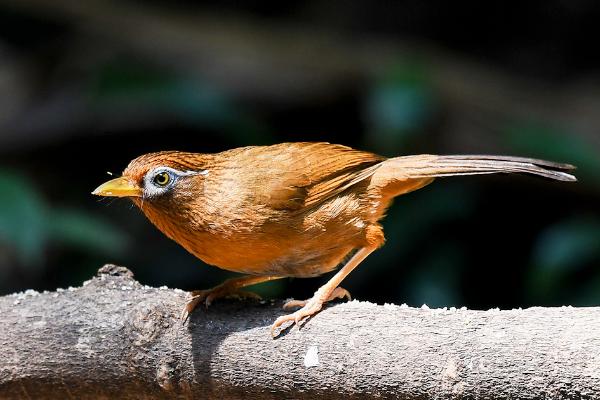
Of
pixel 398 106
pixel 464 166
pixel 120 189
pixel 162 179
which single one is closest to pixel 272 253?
pixel 162 179

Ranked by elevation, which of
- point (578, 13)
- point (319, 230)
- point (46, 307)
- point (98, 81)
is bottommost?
point (46, 307)

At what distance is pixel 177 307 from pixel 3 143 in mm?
4282

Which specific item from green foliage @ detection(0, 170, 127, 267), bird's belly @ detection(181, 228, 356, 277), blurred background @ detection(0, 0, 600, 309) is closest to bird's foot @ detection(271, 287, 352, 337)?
bird's belly @ detection(181, 228, 356, 277)

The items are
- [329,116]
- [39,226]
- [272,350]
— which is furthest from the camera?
[329,116]

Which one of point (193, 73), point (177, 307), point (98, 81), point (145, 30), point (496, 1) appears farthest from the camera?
point (496, 1)

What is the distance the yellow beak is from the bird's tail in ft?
3.81

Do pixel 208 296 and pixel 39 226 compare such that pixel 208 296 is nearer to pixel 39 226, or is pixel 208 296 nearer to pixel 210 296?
pixel 210 296

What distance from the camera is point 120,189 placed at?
3654 millimetres

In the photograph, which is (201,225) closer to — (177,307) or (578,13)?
(177,307)

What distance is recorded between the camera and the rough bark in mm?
2918

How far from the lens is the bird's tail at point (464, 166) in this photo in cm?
395

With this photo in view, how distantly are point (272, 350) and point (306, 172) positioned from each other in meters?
0.97

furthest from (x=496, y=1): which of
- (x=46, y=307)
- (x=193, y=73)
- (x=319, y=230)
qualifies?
(x=46, y=307)

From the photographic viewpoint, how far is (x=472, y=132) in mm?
7191
